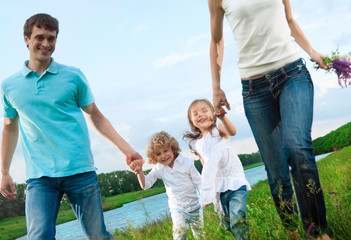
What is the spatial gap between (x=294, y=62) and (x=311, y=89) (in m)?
0.28

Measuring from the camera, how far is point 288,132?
3047 millimetres

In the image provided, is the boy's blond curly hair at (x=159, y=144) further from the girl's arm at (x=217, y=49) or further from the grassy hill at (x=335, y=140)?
the grassy hill at (x=335, y=140)

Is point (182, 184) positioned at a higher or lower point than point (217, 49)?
lower

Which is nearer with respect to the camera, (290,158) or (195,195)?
(290,158)

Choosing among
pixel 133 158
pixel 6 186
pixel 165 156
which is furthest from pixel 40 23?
pixel 165 156

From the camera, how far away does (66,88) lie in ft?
13.3

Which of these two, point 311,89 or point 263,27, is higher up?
point 263,27

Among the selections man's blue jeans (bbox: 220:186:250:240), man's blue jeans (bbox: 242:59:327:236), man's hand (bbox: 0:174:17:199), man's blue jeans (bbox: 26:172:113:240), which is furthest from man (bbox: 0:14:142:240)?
man's blue jeans (bbox: 242:59:327:236)

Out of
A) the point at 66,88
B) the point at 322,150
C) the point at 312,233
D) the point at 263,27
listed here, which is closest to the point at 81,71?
the point at 66,88

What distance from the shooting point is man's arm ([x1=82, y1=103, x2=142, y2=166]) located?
12.8 feet

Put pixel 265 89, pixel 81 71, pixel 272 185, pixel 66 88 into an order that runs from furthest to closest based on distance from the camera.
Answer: pixel 81 71
pixel 66 88
pixel 272 185
pixel 265 89

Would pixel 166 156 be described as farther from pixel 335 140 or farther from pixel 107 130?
pixel 335 140

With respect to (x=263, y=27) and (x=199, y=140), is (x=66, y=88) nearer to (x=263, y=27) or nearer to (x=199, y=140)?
(x=199, y=140)

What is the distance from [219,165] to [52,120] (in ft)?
6.06
